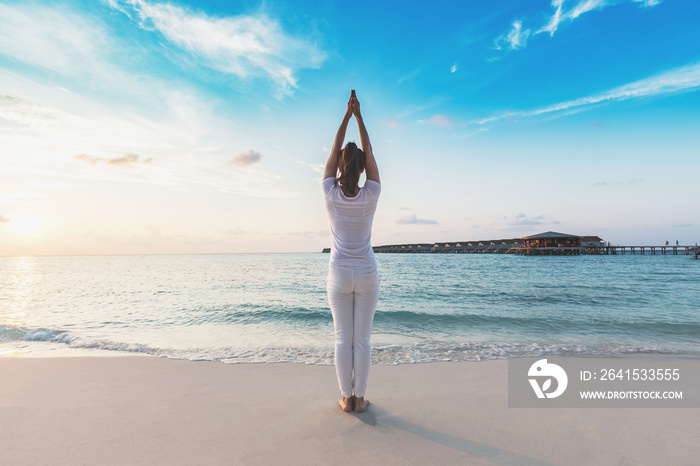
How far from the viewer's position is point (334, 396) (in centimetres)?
358

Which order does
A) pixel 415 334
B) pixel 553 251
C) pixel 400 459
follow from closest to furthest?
pixel 400 459 < pixel 415 334 < pixel 553 251

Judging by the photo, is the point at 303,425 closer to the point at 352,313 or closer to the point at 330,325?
the point at 352,313

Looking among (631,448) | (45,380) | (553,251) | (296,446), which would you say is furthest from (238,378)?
(553,251)

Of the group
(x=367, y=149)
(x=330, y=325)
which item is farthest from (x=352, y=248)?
(x=330, y=325)

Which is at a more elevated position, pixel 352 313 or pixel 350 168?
pixel 350 168

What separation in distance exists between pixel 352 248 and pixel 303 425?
1570 millimetres

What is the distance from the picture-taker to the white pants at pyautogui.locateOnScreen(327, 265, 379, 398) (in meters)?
2.85

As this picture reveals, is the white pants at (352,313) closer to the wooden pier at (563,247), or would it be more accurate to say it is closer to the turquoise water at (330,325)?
the turquoise water at (330,325)

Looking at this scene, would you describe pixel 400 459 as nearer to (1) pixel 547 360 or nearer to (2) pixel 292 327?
(1) pixel 547 360

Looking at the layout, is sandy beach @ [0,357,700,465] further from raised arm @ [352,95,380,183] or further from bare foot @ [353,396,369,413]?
raised arm @ [352,95,380,183]

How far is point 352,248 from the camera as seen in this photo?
9.50 feet

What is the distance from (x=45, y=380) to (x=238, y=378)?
229 cm

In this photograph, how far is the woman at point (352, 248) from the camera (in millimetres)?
2863

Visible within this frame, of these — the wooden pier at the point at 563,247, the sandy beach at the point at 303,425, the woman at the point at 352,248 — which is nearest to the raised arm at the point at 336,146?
the woman at the point at 352,248
